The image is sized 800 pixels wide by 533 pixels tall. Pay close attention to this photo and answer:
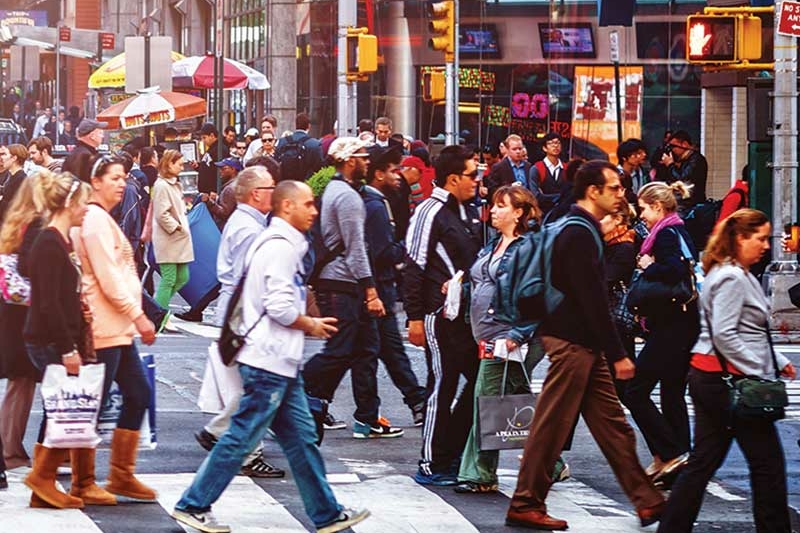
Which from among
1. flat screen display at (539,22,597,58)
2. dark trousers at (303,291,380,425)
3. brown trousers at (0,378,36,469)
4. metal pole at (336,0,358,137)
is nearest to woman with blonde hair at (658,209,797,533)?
dark trousers at (303,291,380,425)

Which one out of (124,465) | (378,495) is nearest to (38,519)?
(124,465)

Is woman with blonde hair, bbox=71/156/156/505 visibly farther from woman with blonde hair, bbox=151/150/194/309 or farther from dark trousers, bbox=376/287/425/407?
woman with blonde hair, bbox=151/150/194/309

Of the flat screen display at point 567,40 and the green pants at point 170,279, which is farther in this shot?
the flat screen display at point 567,40

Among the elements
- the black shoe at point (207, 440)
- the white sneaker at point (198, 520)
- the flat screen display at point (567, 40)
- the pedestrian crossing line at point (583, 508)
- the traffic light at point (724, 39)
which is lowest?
the pedestrian crossing line at point (583, 508)

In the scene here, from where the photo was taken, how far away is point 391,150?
40.8ft

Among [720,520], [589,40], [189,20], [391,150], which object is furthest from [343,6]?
[189,20]

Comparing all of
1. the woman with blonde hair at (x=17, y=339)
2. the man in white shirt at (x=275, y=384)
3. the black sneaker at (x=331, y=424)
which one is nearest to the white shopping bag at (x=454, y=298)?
the man in white shirt at (x=275, y=384)

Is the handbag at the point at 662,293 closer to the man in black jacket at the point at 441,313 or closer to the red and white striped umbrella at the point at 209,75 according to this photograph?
the man in black jacket at the point at 441,313

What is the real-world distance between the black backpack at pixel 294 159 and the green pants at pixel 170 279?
152cm

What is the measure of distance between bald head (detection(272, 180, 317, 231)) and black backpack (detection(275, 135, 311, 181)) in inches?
280

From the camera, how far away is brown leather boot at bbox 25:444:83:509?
29.3ft

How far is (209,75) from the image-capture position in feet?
112

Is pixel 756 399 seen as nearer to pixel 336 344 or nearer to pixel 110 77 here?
pixel 336 344

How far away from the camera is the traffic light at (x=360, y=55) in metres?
24.9
